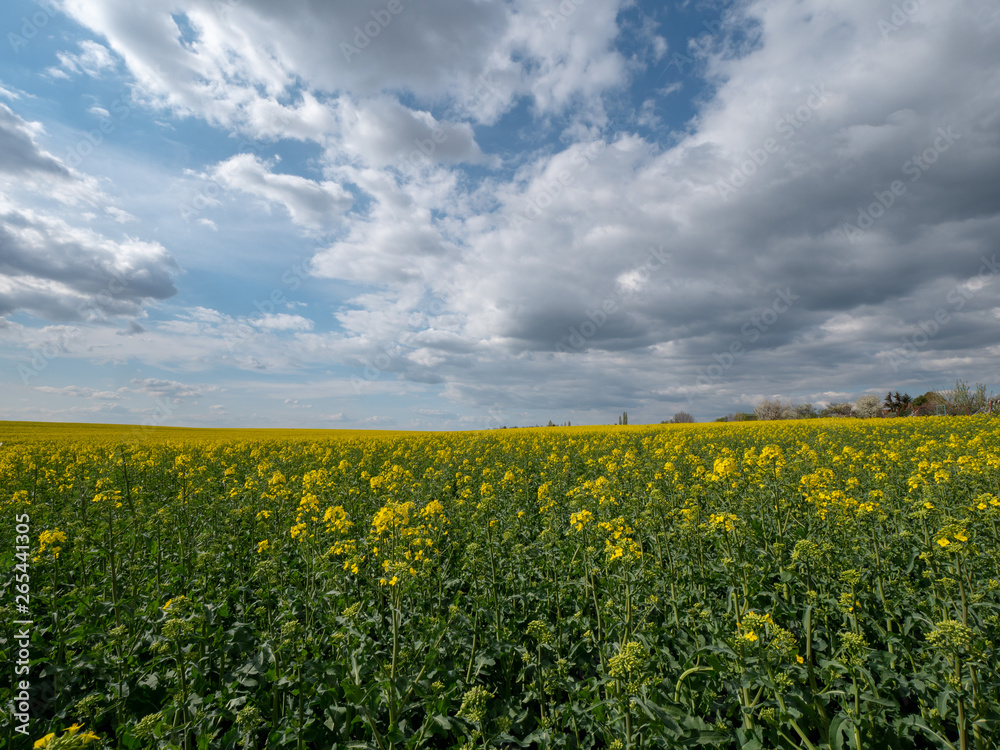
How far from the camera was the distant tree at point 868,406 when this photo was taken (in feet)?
176

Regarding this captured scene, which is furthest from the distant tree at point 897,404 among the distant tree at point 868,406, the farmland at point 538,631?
the farmland at point 538,631

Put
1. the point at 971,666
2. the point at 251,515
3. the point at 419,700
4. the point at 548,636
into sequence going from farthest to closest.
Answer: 1. the point at 251,515
2. the point at 419,700
3. the point at 548,636
4. the point at 971,666

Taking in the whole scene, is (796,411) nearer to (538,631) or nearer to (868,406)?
(868,406)

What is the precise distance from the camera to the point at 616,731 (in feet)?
11.3

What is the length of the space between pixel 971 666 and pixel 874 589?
8.35 feet

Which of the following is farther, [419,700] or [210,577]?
[210,577]

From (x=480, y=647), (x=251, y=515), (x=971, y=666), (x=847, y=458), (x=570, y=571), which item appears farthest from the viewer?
(x=847, y=458)

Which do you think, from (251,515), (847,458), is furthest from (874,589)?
(251,515)

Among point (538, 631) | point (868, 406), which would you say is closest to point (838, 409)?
point (868, 406)

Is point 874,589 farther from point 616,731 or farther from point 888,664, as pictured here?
point 616,731

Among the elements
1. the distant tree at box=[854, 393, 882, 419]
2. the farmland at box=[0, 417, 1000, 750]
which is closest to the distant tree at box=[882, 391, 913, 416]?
the distant tree at box=[854, 393, 882, 419]

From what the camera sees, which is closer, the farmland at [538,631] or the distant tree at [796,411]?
the farmland at [538,631]

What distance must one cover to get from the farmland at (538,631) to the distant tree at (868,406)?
60.9 meters

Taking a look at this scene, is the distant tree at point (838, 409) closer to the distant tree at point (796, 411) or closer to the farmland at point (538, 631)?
the distant tree at point (796, 411)
